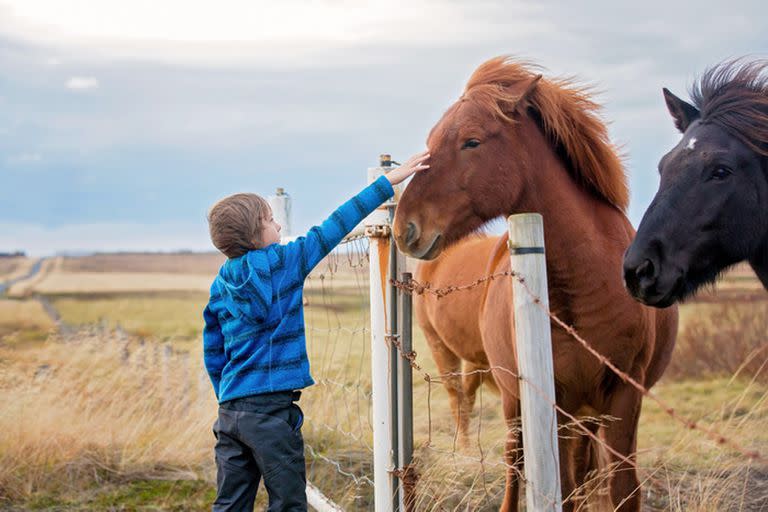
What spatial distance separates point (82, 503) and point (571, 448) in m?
3.77

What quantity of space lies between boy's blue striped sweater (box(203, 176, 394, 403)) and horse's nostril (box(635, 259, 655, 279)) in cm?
107

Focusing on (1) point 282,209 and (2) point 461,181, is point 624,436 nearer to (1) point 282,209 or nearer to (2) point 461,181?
(2) point 461,181

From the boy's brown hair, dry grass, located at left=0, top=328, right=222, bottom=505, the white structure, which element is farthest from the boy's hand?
dry grass, located at left=0, top=328, right=222, bottom=505

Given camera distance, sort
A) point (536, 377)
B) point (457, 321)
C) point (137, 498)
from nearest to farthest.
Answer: point (536, 377) < point (457, 321) < point (137, 498)

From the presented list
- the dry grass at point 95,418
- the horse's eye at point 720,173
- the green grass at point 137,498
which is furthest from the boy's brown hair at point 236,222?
the dry grass at point 95,418

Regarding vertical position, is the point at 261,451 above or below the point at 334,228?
below

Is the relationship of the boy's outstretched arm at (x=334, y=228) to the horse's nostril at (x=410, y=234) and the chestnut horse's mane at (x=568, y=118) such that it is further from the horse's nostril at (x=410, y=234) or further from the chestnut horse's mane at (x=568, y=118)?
the chestnut horse's mane at (x=568, y=118)

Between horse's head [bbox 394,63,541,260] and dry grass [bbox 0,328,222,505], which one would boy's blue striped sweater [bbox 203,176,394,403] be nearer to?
horse's head [bbox 394,63,541,260]

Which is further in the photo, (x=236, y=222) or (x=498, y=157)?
(x=498, y=157)

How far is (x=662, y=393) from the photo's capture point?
399 inches

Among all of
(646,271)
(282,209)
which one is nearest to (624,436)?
(646,271)

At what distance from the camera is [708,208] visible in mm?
3031

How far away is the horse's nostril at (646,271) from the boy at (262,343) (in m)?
1.07

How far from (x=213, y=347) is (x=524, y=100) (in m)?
1.80
